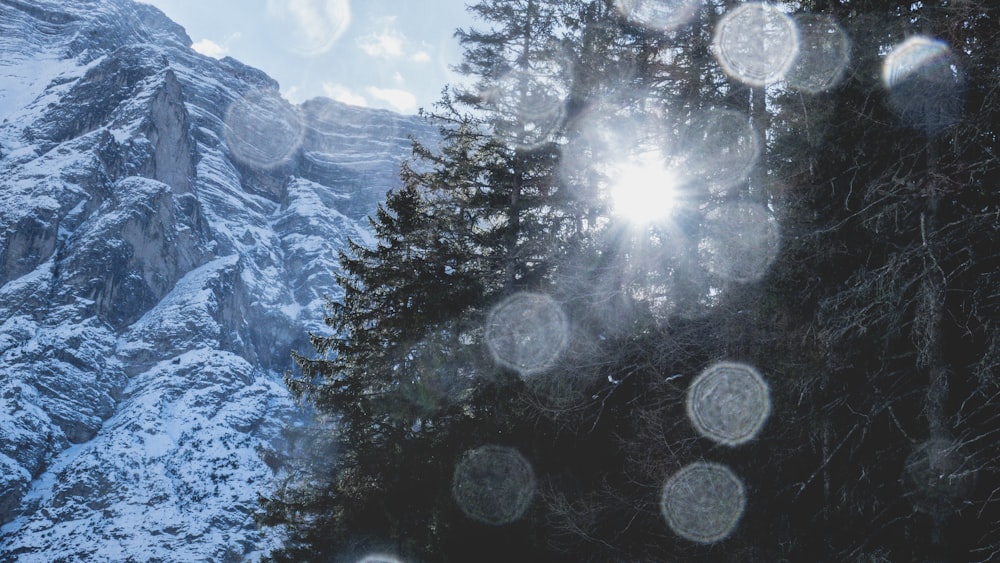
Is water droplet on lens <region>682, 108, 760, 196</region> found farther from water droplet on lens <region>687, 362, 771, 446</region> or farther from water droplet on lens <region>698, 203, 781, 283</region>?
water droplet on lens <region>687, 362, 771, 446</region>

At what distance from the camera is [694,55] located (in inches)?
404

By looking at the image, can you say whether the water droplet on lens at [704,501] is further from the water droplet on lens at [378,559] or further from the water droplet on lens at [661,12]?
the water droplet on lens at [661,12]

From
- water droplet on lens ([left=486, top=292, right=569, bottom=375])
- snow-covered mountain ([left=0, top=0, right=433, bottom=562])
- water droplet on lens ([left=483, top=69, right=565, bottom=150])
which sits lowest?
water droplet on lens ([left=486, top=292, right=569, bottom=375])

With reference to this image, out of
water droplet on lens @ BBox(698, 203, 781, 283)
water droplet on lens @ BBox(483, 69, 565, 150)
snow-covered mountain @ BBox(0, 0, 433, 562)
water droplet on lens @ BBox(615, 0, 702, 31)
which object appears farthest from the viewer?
snow-covered mountain @ BBox(0, 0, 433, 562)

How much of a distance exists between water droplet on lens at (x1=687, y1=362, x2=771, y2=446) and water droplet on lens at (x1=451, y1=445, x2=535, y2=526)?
10.3 feet

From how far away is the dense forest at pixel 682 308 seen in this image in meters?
5.38

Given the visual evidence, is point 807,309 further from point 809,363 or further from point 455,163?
point 455,163

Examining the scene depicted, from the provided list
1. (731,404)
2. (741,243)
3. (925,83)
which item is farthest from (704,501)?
(925,83)

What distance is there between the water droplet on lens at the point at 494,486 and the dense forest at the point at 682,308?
0.12 feet

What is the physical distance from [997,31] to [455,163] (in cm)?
875

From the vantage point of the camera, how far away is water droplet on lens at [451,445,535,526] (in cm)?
975

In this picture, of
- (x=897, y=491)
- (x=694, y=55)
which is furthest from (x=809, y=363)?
(x=694, y=55)

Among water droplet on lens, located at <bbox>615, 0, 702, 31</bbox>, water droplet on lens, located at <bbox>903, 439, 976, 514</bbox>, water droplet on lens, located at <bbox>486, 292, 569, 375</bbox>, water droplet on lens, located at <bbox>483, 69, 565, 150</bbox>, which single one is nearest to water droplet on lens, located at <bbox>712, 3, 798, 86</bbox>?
water droplet on lens, located at <bbox>615, 0, 702, 31</bbox>

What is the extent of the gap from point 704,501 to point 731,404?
3.63ft
